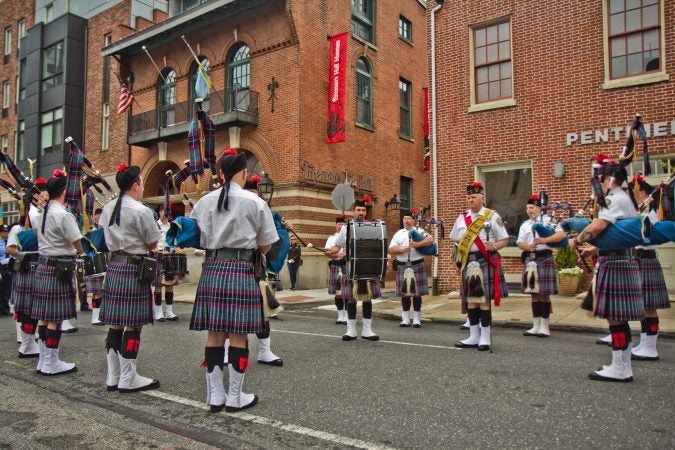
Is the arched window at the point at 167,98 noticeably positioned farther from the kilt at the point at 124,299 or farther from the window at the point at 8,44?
the kilt at the point at 124,299

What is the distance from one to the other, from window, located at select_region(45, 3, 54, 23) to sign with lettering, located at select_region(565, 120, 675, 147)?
2773cm

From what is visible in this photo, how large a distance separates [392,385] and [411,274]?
4.41 m

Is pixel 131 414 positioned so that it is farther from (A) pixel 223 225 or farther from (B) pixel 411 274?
(B) pixel 411 274

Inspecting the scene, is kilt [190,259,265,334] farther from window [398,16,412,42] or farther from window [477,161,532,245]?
window [398,16,412,42]

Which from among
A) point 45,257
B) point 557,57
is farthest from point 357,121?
point 45,257

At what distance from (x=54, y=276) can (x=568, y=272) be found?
402 inches

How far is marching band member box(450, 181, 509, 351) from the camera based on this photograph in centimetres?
705

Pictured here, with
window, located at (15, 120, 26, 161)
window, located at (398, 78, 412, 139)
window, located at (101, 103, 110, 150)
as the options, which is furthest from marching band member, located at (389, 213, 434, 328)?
window, located at (15, 120, 26, 161)

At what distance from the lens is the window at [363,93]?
20.3 meters

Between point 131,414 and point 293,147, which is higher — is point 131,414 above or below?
below

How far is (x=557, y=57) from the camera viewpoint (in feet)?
40.7

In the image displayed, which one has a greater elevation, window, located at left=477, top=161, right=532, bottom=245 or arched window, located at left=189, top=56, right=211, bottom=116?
arched window, located at left=189, top=56, right=211, bottom=116

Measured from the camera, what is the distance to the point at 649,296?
643 centimetres

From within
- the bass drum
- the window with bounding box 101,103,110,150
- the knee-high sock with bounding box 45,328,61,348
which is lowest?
the knee-high sock with bounding box 45,328,61,348
